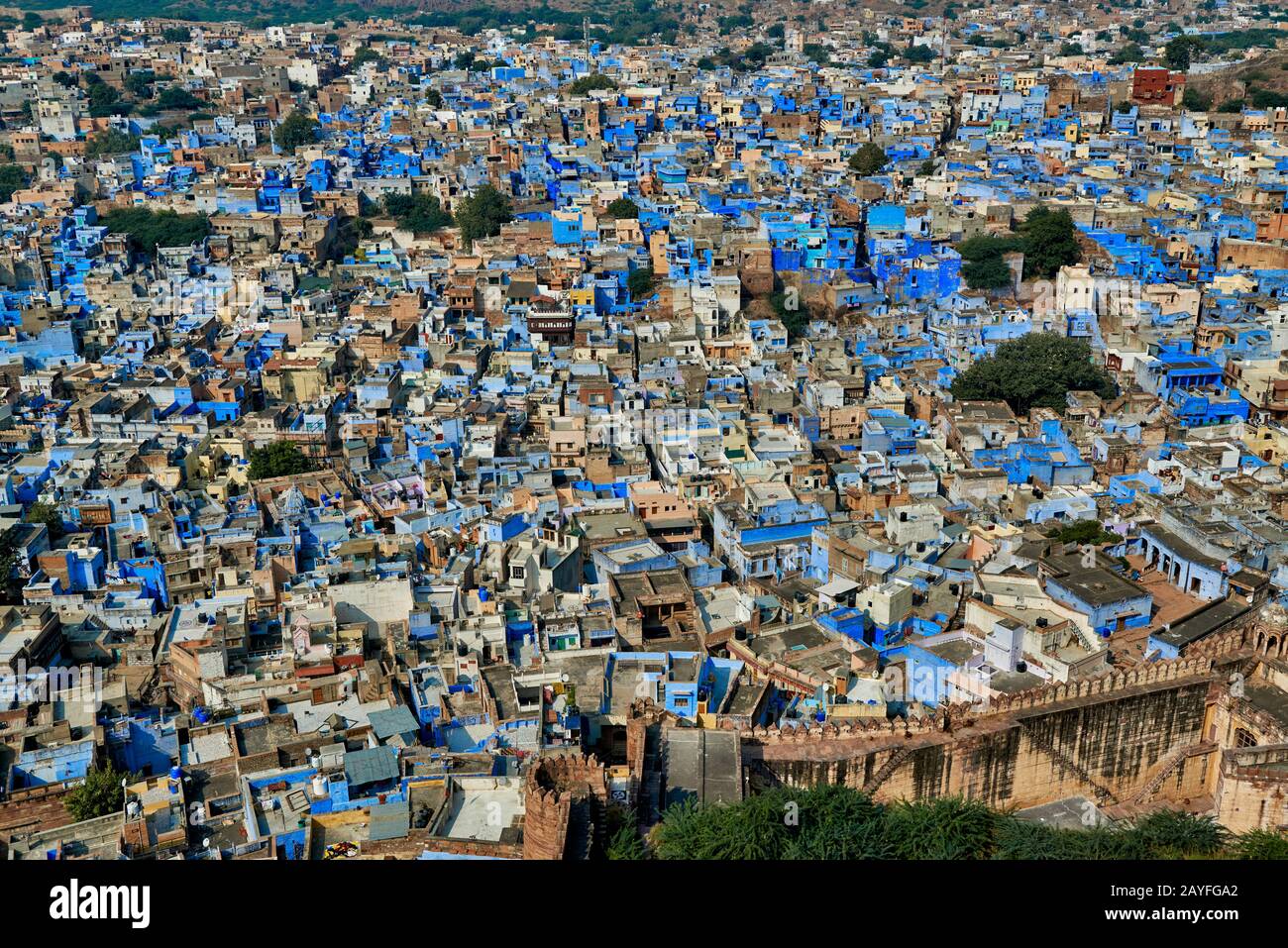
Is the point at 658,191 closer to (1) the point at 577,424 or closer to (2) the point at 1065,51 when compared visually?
(1) the point at 577,424

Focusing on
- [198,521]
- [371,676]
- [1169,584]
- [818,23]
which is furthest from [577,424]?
[818,23]

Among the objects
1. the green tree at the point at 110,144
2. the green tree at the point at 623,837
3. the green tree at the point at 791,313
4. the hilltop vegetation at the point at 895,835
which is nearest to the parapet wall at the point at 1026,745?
the hilltop vegetation at the point at 895,835

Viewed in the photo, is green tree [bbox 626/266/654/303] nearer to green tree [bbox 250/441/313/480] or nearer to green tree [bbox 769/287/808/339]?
green tree [bbox 769/287/808/339]

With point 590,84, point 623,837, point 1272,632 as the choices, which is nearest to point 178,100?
point 590,84

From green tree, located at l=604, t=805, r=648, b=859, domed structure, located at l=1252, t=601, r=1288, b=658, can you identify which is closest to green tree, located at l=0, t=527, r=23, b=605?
green tree, located at l=604, t=805, r=648, b=859

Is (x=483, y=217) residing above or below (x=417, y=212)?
above

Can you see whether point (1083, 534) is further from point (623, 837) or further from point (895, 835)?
point (623, 837)

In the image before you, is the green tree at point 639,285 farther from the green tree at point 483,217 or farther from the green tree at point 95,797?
the green tree at point 95,797
